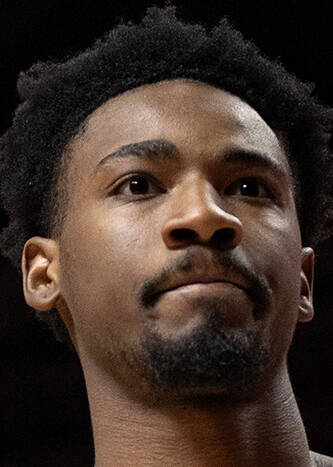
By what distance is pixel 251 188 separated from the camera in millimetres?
1475

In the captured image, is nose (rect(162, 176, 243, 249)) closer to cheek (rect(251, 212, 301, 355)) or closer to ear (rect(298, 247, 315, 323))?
cheek (rect(251, 212, 301, 355))

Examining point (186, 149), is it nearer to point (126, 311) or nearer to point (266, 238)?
point (266, 238)

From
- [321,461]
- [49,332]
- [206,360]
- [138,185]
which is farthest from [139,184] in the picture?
[49,332]

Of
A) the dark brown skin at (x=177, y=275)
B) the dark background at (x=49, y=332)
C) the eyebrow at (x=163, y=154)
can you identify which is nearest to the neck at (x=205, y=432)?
the dark brown skin at (x=177, y=275)

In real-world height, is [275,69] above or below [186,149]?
above

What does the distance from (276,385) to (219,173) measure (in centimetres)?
38

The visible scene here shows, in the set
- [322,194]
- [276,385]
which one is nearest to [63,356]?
[322,194]

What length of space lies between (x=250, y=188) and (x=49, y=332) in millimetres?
1298

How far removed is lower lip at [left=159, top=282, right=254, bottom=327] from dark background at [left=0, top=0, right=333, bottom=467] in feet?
3.06

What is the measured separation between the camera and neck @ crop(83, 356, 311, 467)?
1.32 meters

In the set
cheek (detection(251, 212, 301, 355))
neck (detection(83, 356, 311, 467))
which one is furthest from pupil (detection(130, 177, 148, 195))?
neck (detection(83, 356, 311, 467))

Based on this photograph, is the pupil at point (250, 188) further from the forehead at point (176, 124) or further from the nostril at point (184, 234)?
the nostril at point (184, 234)

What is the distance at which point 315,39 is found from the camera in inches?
80.4

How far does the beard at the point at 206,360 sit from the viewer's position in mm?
1243
